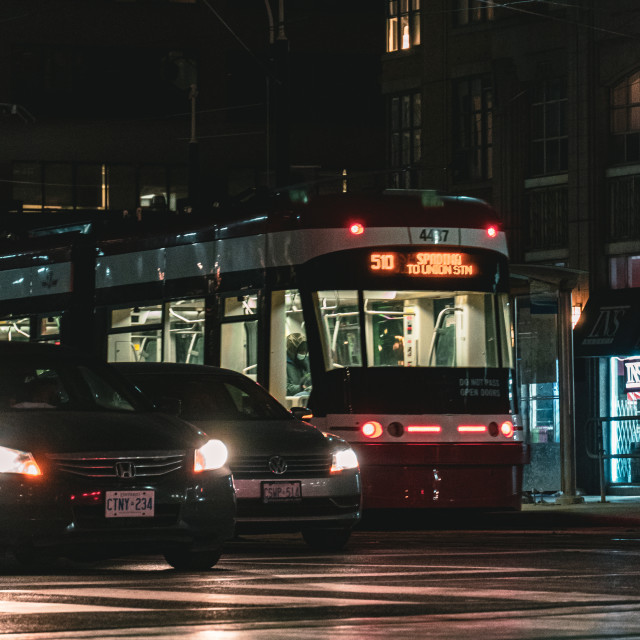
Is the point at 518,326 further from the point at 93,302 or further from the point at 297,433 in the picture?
the point at 297,433

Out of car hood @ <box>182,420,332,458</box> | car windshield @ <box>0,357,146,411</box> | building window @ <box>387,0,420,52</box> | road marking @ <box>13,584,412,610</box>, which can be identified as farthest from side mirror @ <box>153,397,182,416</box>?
building window @ <box>387,0,420,52</box>

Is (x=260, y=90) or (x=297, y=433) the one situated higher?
(x=260, y=90)

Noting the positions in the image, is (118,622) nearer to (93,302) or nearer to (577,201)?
(93,302)

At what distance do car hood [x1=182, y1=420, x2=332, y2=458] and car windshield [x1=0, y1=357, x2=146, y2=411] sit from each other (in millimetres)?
1077

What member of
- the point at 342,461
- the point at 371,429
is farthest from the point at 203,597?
the point at 371,429

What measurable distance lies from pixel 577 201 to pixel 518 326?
238cm

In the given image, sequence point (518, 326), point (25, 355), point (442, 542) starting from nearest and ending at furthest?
point (25, 355) < point (442, 542) < point (518, 326)

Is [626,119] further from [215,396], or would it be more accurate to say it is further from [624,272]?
[215,396]

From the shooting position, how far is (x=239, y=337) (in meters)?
20.6

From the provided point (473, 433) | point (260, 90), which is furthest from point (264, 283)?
point (260, 90)

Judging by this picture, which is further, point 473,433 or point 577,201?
point 577,201

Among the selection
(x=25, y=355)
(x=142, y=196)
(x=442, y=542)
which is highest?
(x=142, y=196)

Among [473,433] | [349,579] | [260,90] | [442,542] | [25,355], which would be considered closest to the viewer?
[349,579]

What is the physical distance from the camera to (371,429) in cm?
1930
